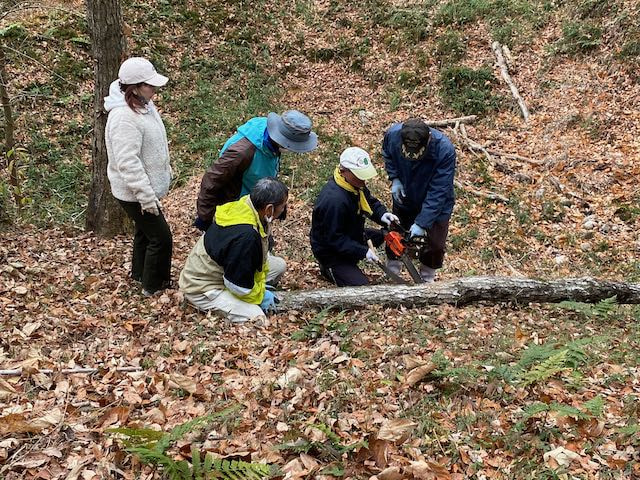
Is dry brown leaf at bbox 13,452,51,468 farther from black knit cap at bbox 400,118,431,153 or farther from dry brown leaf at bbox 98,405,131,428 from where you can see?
black knit cap at bbox 400,118,431,153

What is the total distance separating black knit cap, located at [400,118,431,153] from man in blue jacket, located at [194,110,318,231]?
1163 millimetres

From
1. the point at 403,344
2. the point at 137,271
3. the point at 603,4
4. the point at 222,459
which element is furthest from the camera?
the point at 603,4

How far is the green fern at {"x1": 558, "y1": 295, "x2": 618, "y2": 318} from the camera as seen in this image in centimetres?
556

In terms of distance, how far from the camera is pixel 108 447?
3045 millimetres

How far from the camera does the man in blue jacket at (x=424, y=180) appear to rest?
19.7 feet

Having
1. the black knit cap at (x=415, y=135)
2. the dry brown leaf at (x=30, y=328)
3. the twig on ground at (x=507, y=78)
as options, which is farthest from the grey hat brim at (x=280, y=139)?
the twig on ground at (x=507, y=78)

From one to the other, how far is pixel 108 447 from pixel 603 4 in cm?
1500

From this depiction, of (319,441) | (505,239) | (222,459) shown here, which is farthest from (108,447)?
(505,239)

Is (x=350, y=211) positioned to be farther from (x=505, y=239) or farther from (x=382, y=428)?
(x=505, y=239)

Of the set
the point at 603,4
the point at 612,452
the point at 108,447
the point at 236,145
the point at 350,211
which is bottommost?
the point at 108,447

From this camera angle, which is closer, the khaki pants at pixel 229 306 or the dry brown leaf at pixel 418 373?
the dry brown leaf at pixel 418 373

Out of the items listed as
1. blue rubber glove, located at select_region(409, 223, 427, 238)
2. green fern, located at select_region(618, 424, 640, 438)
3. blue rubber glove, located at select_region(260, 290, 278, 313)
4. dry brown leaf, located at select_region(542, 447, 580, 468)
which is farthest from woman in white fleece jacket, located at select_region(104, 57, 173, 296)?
green fern, located at select_region(618, 424, 640, 438)

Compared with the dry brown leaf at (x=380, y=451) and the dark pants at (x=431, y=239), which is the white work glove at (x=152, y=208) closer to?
the dark pants at (x=431, y=239)

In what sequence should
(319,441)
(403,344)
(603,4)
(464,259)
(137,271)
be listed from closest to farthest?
(319,441) < (403,344) < (137,271) < (464,259) < (603,4)
